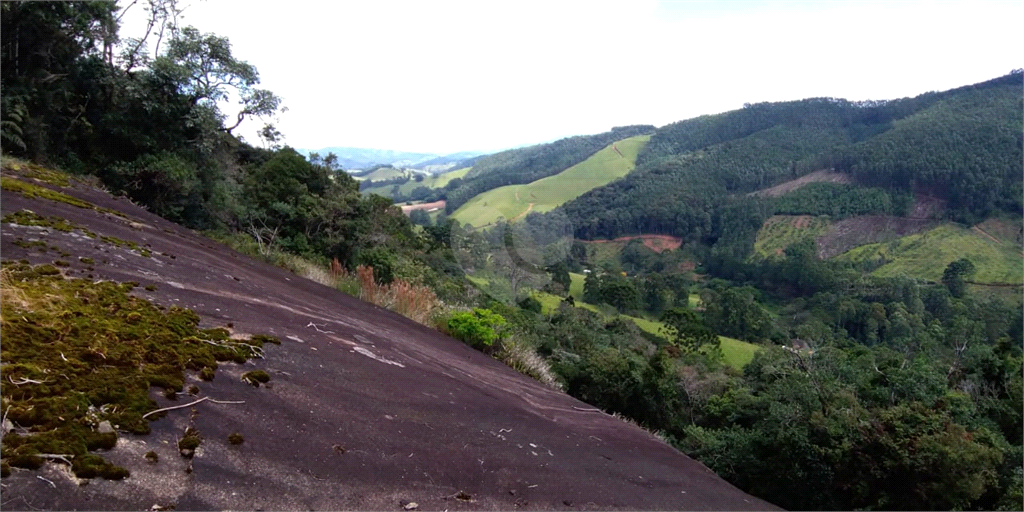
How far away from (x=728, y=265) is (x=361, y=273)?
238 ft

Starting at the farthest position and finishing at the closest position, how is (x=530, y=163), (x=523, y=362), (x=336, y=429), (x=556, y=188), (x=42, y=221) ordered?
(x=530, y=163), (x=556, y=188), (x=523, y=362), (x=42, y=221), (x=336, y=429)

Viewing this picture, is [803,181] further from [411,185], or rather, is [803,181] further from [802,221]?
[411,185]

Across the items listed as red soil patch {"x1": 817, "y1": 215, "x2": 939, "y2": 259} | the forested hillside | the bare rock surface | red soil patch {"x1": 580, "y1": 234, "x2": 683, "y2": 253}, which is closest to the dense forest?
the bare rock surface

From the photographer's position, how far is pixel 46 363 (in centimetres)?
271

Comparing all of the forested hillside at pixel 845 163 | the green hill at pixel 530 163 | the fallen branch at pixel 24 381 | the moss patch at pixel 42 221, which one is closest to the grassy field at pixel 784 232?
the forested hillside at pixel 845 163

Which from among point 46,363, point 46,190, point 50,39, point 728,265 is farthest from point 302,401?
point 728,265

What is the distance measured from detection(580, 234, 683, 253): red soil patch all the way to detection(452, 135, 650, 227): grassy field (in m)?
11.0

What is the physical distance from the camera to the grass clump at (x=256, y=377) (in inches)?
138

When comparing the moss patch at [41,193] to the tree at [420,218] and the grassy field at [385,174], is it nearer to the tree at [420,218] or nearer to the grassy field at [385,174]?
the tree at [420,218]

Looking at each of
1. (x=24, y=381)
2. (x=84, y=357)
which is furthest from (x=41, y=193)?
(x=24, y=381)

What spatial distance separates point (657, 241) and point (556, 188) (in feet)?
61.8

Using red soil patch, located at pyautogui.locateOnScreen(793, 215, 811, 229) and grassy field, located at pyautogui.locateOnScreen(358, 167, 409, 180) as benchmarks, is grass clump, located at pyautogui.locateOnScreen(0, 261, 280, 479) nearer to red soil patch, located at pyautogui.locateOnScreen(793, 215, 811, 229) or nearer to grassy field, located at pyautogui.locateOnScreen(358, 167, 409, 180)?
red soil patch, located at pyautogui.locateOnScreen(793, 215, 811, 229)

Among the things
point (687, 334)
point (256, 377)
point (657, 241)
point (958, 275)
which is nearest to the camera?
point (256, 377)

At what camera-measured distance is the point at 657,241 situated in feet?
268
